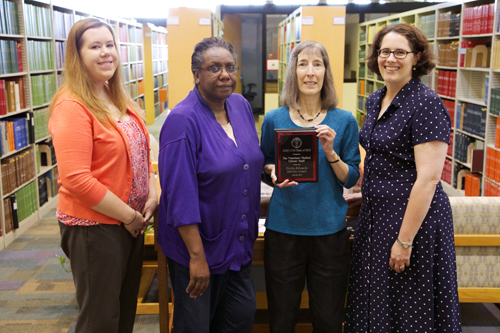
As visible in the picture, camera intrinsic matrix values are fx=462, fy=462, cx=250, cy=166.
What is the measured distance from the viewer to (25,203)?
4.85 m

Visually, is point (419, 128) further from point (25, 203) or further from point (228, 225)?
point (25, 203)

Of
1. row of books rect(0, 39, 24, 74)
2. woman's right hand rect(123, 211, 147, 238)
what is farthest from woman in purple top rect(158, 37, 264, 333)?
row of books rect(0, 39, 24, 74)

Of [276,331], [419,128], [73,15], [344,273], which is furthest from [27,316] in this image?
[73,15]

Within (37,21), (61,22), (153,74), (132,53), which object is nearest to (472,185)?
(37,21)

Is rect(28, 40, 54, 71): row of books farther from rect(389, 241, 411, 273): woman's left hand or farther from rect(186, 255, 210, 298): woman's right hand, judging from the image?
rect(389, 241, 411, 273): woman's left hand

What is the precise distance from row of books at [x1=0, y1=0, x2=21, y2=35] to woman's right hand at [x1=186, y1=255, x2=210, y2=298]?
380 cm

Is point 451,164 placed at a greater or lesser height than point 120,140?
lesser

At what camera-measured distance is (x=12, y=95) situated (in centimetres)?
457

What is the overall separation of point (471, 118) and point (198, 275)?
496 centimetres

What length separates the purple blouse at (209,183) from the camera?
1624 millimetres

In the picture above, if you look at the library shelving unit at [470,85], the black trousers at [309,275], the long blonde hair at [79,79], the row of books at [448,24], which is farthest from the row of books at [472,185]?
the long blonde hair at [79,79]

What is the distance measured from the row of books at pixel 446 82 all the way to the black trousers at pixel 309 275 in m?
4.88

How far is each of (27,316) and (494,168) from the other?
4718 mm

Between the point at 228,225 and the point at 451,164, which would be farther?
the point at 451,164
